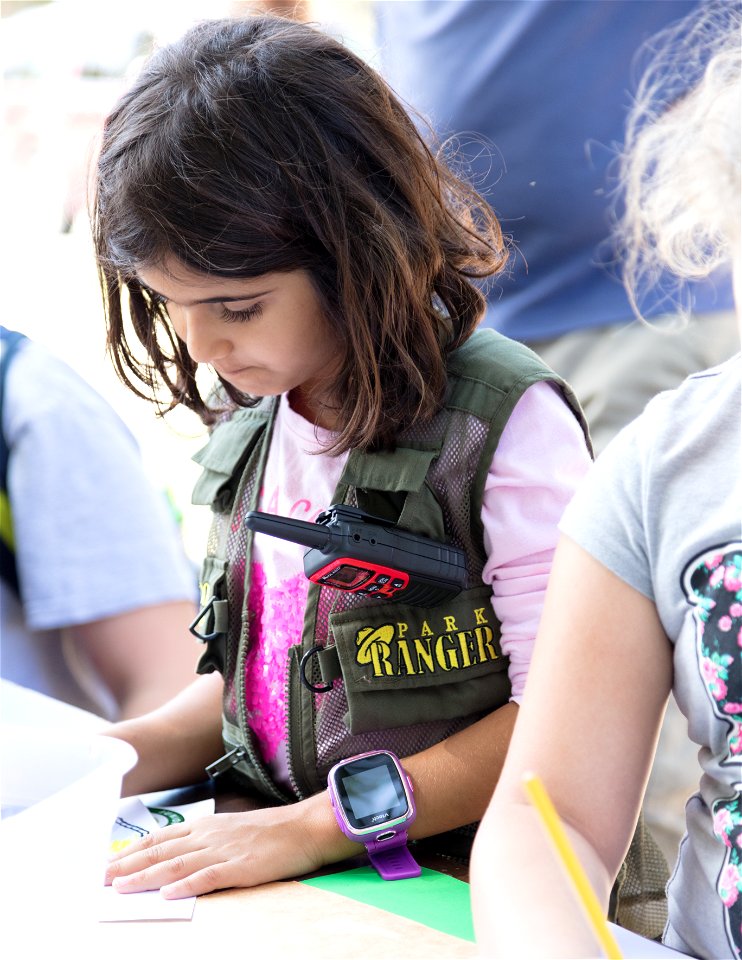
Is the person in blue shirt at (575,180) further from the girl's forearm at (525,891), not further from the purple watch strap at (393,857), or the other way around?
the girl's forearm at (525,891)

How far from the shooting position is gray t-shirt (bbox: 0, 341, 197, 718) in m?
1.43

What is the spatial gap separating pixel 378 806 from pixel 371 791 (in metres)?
0.02

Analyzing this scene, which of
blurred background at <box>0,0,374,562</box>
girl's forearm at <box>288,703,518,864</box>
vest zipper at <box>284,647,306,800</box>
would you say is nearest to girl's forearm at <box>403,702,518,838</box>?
girl's forearm at <box>288,703,518,864</box>

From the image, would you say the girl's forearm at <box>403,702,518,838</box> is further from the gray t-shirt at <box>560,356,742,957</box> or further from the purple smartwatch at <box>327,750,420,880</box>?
the gray t-shirt at <box>560,356,742,957</box>

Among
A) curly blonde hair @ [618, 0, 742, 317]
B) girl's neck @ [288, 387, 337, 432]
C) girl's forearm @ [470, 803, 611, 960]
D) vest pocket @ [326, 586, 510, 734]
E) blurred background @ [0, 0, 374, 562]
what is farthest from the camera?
blurred background @ [0, 0, 374, 562]

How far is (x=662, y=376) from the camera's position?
1551 millimetres

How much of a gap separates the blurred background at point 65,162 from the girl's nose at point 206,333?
1.16ft

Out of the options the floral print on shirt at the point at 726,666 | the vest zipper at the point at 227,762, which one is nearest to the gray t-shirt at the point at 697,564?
the floral print on shirt at the point at 726,666

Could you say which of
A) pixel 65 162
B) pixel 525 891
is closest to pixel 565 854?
pixel 525 891

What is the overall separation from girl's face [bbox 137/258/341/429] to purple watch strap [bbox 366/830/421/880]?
0.43 meters

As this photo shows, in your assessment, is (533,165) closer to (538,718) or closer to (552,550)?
(552,550)

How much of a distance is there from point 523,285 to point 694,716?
3.10 feet

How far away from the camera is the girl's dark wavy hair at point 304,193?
991 millimetres

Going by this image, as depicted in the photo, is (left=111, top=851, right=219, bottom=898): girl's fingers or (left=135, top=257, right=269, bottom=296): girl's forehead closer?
(left=111, top=851, right=219, bottom=898): girl's fingers
